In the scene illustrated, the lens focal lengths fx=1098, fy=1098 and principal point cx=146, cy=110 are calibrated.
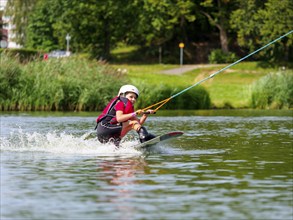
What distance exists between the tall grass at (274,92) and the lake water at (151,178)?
21.8 meters

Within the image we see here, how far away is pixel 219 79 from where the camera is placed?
71500 mm

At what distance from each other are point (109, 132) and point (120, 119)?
2.18ft

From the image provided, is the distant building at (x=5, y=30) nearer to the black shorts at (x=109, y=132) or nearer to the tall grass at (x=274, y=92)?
the tall grass at (x=274, y=92)

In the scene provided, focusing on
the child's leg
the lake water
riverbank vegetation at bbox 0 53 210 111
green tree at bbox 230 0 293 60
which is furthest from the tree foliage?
the child's leg

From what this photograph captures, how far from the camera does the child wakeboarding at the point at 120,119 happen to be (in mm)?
22984

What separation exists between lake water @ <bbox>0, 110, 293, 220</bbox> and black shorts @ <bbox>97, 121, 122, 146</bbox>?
0.60ft

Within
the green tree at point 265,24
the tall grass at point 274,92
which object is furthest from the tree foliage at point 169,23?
the tall grass at point 274,92

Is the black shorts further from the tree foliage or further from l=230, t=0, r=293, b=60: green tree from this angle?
the tree foliage

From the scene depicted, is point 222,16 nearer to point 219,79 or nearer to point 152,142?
point 219,79

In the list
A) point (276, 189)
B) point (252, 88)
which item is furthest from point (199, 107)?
point (276, 189)

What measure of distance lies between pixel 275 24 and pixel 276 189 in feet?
211

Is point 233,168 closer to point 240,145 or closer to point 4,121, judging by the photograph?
point 240,145

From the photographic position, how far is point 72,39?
94.1 m

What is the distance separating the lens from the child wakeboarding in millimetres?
22984
